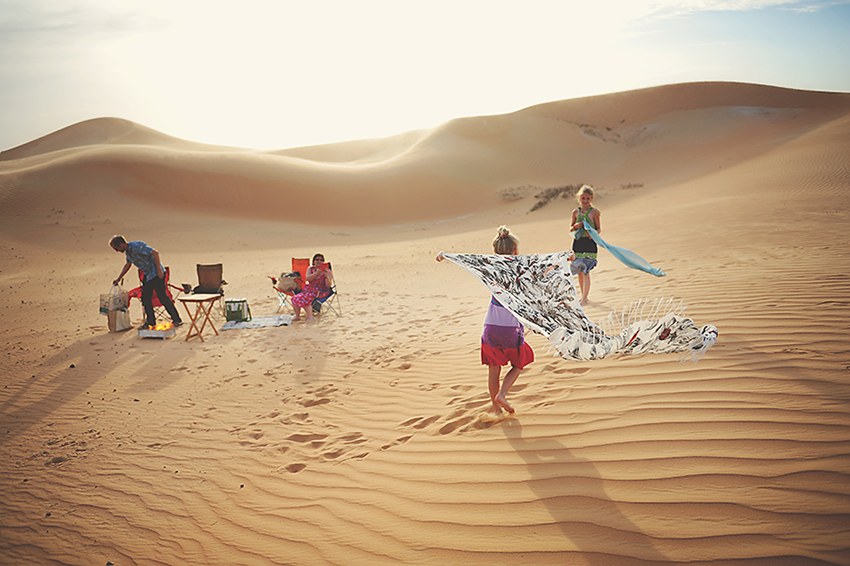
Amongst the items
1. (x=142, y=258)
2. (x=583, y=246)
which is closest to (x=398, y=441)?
(x=583, y=246)

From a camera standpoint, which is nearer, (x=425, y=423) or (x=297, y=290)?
(x=425, y=423)

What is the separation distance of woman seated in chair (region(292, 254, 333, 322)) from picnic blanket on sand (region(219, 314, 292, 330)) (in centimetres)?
19

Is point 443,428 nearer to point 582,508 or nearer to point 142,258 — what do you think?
point 582,508

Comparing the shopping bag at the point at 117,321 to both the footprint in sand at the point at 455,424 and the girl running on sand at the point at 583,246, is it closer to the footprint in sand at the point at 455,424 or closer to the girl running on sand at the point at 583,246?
the footprint in sand at the point at 455,424

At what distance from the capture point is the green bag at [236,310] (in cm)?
787

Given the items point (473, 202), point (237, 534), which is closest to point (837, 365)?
point (237, 534)

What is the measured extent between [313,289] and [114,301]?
3.33 meters

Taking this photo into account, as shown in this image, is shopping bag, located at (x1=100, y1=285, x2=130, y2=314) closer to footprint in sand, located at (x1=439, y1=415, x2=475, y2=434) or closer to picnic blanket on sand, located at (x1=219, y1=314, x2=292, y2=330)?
picnic blanket on sand, located at (x1=219, y1=314, x2=292, y2=330)

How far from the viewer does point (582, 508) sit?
234 cm

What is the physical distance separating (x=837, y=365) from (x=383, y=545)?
11.1 feet

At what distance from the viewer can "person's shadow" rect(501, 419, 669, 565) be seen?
205cm

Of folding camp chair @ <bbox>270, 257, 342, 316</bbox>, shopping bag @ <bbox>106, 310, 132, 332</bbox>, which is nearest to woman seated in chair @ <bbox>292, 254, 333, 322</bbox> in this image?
folding camp chair @ <bbox>270, 257, 342, 316</bbox>

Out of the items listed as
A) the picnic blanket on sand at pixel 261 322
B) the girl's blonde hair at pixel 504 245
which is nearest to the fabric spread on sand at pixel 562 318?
the girl's blonde hair at pixel 504 245

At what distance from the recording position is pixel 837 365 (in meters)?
3.17
